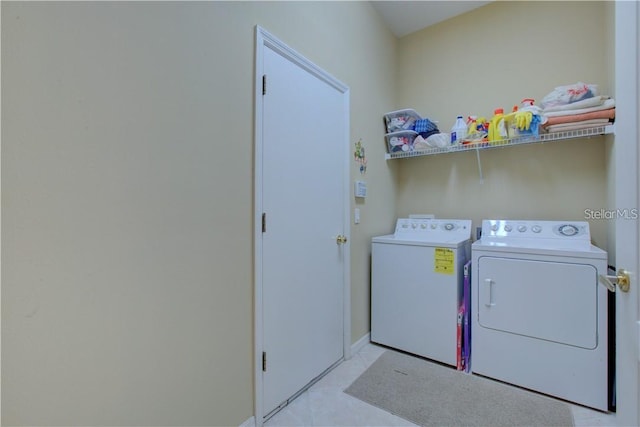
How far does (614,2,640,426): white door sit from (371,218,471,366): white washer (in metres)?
1.16

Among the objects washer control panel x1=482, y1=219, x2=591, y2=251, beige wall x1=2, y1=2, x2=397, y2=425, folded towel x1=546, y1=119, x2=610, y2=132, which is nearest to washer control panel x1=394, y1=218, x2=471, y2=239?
washer control panel x1=482, y1=219, x2=591, y2=251

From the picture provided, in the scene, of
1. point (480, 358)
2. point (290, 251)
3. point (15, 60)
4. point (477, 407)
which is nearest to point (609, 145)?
point (480, 358)

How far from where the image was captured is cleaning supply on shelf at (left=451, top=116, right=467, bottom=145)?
2.46 metres

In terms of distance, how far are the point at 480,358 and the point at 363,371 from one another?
2.67ft

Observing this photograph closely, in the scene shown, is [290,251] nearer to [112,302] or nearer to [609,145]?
[112,302]

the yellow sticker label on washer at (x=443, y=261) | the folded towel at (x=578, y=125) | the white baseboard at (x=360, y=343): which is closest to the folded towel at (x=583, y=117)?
the folded towel at (x=578, y=125)

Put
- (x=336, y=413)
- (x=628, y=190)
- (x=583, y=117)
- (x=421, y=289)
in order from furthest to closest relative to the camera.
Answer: (x=421, y=289), (x=583, y=117), (x=336, y=413), (x=628, y=190)

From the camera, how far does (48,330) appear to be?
859mm

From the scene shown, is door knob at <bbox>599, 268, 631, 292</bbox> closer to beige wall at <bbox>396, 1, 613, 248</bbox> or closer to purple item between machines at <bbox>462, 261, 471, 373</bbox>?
purple item between machines at <bbox>462, 261, 471, 373</bbox>

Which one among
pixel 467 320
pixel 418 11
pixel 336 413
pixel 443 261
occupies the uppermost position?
pixel 418 11

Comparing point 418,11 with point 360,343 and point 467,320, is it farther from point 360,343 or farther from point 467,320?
point 360,343

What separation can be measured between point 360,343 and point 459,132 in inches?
77.8

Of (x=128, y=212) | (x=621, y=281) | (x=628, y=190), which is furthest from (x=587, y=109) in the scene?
(x=128, y=212)

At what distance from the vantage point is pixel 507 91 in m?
2.49
